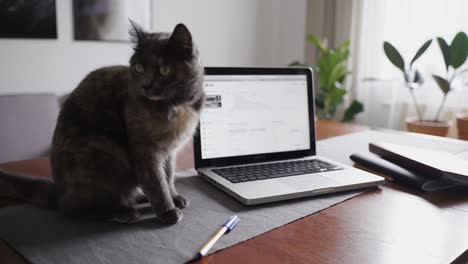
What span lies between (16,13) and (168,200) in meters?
1.85

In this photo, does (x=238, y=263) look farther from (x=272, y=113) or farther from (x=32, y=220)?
(x=272, y=113)

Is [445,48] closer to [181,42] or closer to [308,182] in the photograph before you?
[308,182]

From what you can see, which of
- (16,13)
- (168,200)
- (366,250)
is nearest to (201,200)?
(168,200)

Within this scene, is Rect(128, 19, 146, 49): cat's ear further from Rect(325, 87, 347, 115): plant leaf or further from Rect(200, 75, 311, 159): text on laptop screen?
Rect(325, 87, 347, 115): plant leaf

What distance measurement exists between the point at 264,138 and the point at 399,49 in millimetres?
2010

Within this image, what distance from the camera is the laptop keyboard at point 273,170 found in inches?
35.0

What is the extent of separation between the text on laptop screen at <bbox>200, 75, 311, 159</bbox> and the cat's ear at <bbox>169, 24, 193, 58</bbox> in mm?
246

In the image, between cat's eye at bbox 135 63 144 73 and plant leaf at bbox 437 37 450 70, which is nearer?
cat's eye at bbox 135 63 144 73

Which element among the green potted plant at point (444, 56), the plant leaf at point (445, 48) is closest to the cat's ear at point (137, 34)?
the green potted plant at point (444, 56)

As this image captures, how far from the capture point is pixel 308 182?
86cm

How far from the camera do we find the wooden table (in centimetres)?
58

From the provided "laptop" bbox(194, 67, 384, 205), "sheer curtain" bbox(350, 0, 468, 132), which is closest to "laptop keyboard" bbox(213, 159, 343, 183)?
"laptop" bbox(194, 67, 384, 205)

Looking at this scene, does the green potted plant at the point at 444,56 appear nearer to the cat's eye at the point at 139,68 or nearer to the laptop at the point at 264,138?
the laptop at the point at 264,138

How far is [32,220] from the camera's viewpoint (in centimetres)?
70
